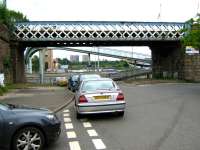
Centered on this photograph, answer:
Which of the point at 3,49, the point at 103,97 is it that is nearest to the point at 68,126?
the point at 103,97

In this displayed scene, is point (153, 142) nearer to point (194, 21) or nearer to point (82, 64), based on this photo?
point (194, 21)

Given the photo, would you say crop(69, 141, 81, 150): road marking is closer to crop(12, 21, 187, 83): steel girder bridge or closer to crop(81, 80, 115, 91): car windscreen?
crop(81, 80, 115, 91): car windscreen

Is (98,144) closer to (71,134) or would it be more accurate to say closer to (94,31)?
(71,134)

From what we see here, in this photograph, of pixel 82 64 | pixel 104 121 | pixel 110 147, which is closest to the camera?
pixel 110 147

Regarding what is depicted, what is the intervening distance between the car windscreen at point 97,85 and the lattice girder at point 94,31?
38.9 metres

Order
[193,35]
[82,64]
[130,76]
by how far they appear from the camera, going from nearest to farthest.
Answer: [193,35], [130,76], [82,64]

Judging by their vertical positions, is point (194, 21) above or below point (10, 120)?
above

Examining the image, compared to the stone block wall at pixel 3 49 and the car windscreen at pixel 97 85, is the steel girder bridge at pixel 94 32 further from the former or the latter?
the car windscreen at pixel 97 85

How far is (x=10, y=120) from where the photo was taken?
8.77m

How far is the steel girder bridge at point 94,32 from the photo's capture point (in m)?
54.0

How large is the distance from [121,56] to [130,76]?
32.4 metres

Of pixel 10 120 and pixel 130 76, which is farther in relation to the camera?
pixel 130 76

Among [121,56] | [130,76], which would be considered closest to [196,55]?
[130,76]

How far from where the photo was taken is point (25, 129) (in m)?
8.98
